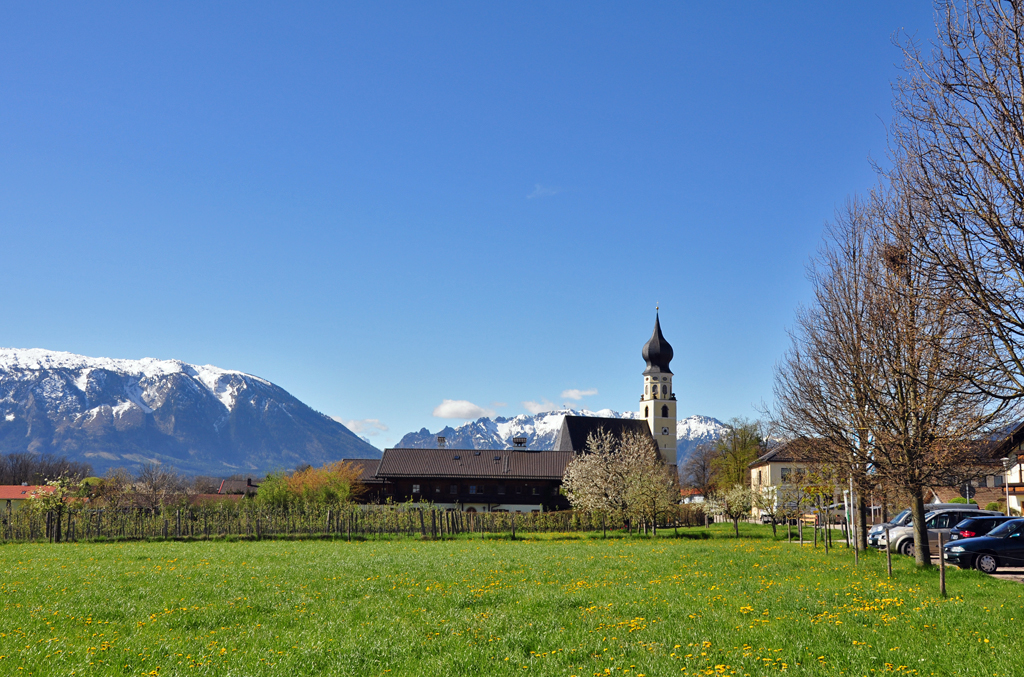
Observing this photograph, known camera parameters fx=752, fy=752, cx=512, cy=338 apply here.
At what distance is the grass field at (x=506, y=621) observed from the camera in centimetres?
1055

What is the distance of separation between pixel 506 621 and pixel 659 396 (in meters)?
107

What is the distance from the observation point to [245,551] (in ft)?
99.7

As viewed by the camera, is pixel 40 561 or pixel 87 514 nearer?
pixel 40 561

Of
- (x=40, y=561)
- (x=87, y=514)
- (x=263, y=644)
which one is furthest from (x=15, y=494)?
(x=263, y=644)

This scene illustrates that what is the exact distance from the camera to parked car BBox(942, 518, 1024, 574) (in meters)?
22.8

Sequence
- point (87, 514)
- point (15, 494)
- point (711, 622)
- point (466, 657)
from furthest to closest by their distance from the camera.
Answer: point (15, 494), point (87, 514), point (711, 622), point (466, 657)

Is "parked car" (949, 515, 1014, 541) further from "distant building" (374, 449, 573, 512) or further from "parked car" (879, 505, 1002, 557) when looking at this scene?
"distant building" (374, 449, 573, 512)

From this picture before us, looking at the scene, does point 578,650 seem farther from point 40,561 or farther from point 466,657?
point 40,561

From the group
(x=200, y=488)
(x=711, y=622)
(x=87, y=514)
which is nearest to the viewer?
(x=711, y=622)

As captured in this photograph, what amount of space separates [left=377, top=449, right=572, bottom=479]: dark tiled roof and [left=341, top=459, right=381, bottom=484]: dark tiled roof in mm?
3058

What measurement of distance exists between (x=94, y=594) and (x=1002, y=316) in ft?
60.4

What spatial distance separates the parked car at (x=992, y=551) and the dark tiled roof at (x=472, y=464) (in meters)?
61.6

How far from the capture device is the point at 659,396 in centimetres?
11725

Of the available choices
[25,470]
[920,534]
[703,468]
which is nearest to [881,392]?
[920,534]
